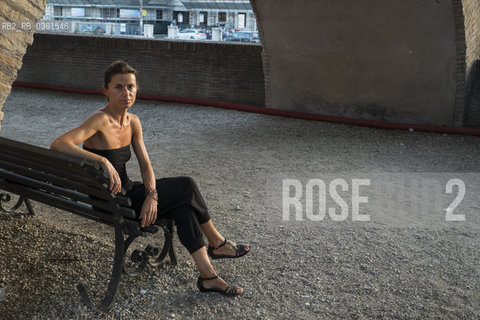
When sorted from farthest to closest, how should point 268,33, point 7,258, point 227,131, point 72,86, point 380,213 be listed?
point 72,86 < point 268,33 < point 227,131 < point 380,213 < point 7,258

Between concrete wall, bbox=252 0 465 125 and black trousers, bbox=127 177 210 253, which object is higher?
concrete wall, bbox=252 0 465 125

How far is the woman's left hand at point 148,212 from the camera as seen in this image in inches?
140

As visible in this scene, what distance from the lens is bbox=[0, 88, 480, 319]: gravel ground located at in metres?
3.56

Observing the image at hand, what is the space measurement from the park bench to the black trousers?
0.35ft

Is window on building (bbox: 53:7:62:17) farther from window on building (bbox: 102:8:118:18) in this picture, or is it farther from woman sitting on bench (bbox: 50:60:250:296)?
woman sitting on bench (bbox: 50:60:250:296)

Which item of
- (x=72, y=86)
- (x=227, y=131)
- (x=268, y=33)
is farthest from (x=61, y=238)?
(x=72, y=86)

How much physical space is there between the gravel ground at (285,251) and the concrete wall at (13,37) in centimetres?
128

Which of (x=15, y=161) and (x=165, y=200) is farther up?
(x=15, y=161)

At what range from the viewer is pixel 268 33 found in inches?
445

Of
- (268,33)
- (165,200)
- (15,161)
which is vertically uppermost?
(268,33)

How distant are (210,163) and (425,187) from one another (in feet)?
9.16

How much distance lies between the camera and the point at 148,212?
3.58 meters

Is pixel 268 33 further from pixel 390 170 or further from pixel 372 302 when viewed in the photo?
pixel 372 302

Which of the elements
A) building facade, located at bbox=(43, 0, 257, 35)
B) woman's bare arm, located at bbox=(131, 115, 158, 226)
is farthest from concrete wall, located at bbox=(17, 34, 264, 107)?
building facade, located at bbox=(43, 0, 257, 35)
